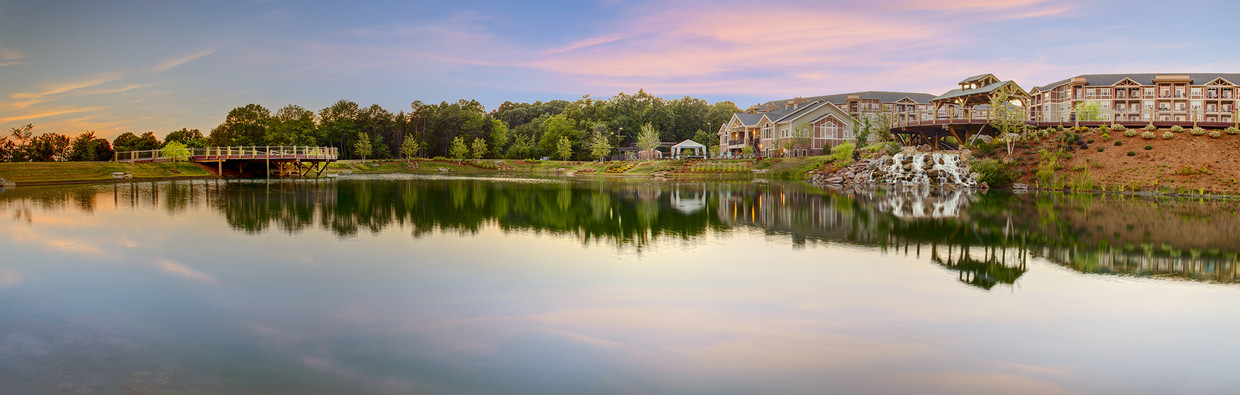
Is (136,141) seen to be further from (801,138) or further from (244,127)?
(801,138)

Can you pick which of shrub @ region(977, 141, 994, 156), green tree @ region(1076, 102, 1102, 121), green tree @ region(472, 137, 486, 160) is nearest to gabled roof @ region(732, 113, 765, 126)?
green tree @ region(1076, 102, 1102, 121)

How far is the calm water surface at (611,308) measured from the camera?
7320 mm

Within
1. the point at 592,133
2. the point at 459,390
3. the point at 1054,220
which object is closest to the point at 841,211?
the point at 1054,220

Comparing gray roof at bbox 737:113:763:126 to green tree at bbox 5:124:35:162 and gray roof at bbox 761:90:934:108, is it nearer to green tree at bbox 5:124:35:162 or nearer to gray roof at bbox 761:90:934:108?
gray roof at bbox 761:90:934:108

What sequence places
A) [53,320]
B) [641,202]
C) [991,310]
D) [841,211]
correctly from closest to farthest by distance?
[53,320] → [991,310] → [841,211] → [641,202]

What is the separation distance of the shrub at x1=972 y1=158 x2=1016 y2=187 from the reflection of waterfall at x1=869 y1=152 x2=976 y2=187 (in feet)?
3.11

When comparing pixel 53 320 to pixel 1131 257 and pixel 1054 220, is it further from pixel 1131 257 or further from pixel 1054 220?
pixel 1054 220

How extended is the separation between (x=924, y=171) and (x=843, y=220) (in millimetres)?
30098

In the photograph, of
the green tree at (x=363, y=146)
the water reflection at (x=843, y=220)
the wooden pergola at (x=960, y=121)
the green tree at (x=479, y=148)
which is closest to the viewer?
the water reflection at (x=843, y=220)

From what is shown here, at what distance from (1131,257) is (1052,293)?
600cm

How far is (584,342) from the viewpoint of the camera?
8.48 metres

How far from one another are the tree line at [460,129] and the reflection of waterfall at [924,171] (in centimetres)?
4440

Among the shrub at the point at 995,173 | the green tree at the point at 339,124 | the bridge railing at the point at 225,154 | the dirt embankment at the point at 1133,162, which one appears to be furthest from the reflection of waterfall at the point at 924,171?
the green tree at the point at 339,124

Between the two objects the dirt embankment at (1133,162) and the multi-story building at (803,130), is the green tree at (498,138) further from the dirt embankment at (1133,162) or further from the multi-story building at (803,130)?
the dirt embankment at (1133,162)
